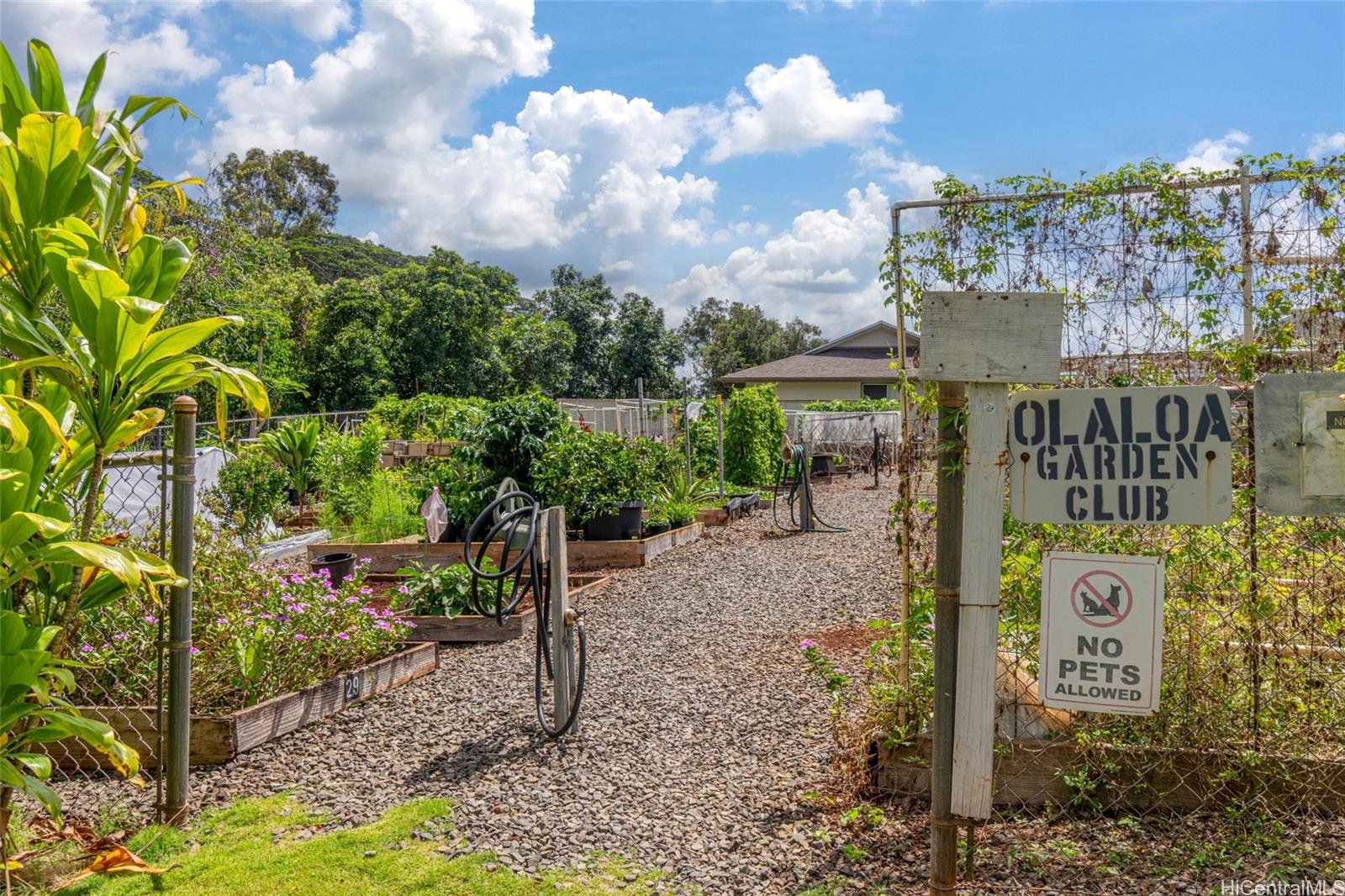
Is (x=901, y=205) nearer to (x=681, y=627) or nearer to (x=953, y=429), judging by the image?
(x=953, y=429)

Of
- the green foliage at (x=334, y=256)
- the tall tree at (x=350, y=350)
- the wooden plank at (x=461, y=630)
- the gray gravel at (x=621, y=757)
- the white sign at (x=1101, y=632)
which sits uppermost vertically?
the green foliage at (x=334, y=256)

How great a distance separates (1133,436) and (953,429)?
404 millimetres

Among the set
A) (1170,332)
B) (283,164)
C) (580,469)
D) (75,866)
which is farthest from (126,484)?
(283,164)

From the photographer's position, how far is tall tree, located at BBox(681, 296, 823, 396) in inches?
1935

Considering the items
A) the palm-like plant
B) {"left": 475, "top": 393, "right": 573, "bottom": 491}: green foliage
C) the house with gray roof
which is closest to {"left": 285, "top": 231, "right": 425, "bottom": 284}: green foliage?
the house with gray roof

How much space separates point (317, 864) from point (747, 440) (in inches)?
519

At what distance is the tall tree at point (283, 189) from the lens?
37906 mm

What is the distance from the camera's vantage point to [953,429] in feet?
7.38

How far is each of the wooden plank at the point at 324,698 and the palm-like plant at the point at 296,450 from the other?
6951mm

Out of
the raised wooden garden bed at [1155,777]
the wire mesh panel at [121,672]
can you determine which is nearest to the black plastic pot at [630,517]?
the wire mesh panel at [121,672]

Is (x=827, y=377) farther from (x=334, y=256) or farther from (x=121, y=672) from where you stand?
(x=121, y=672)

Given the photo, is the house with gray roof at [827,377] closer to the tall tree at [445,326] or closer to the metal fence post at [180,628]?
the tall tree at [445,326]

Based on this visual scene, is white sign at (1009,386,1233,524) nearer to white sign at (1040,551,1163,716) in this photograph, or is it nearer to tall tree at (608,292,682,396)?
white sign at (1040,551,1163,716)

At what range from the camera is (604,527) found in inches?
351
